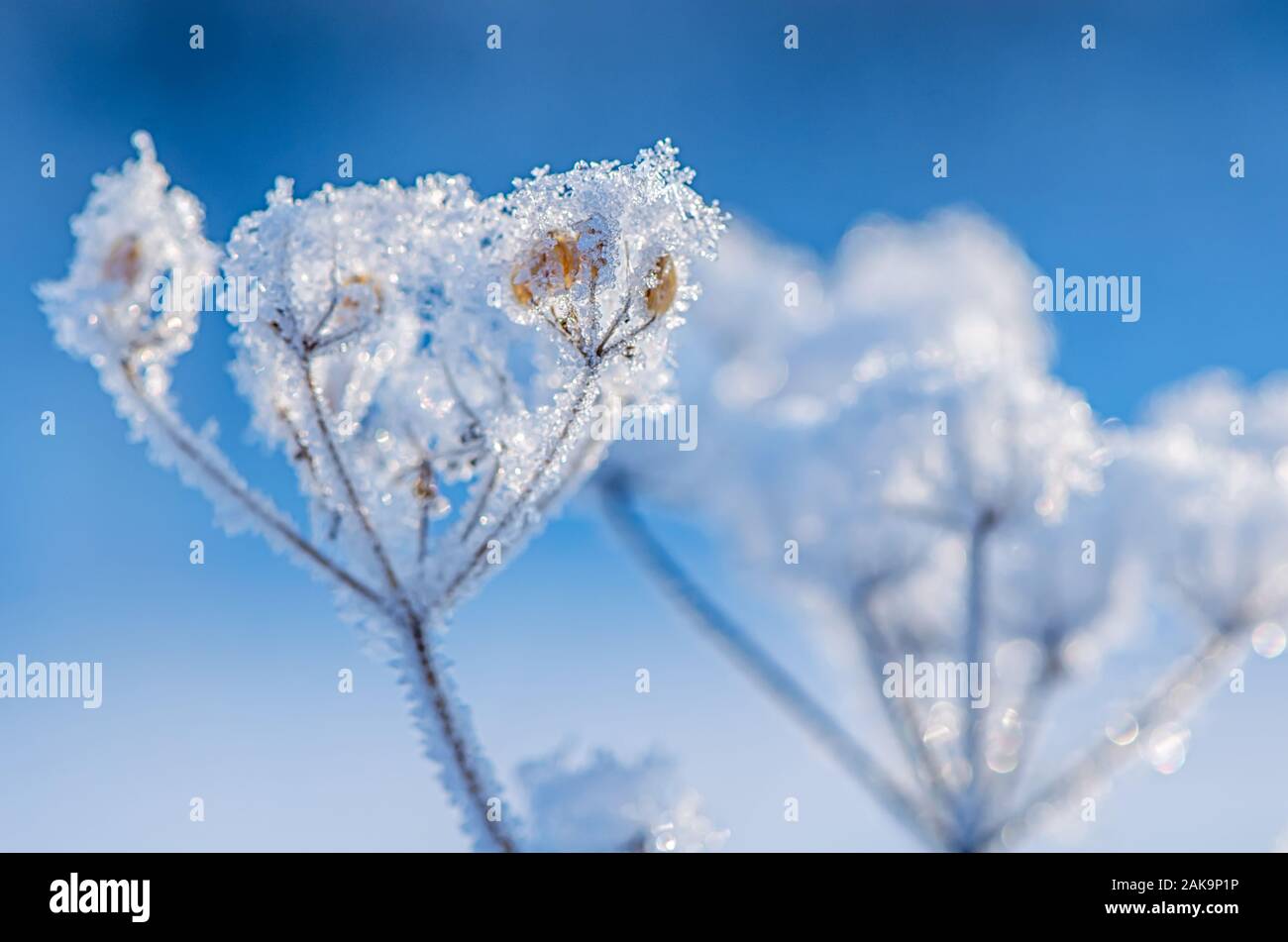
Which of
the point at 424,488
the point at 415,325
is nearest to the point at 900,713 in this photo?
the point at 424,488

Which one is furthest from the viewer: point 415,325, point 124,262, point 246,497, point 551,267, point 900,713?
point 900,713

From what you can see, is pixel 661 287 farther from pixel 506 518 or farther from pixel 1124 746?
pixel 1124 746

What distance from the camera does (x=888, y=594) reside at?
20.0 ft

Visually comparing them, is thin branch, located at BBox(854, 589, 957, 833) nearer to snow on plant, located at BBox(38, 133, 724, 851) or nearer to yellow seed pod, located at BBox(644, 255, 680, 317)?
snow on plant, located at BBox(38, 133, 724, 851)

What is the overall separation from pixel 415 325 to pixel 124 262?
25.9 inches

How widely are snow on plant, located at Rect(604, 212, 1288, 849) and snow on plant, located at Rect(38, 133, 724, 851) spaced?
11.2ft

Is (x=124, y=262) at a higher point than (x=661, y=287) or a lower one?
higher

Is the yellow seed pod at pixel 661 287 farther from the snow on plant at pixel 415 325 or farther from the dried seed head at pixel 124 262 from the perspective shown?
the dried seed head at pixel 124 262

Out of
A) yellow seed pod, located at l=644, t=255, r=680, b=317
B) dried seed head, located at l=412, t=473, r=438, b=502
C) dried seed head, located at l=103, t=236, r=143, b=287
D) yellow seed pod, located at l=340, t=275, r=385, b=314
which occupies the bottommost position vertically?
dried seed head, located at l=412, t=473, r=438, b=502

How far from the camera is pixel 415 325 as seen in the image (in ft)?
8.25

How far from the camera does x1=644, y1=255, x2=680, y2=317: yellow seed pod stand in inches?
82.7

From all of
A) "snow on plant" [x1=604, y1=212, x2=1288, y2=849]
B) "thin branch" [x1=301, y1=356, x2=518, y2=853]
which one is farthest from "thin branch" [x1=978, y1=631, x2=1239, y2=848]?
"thin branch" [x1=301, y1=356, x2=518, y2=853]

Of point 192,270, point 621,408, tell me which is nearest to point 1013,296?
point 621,408
